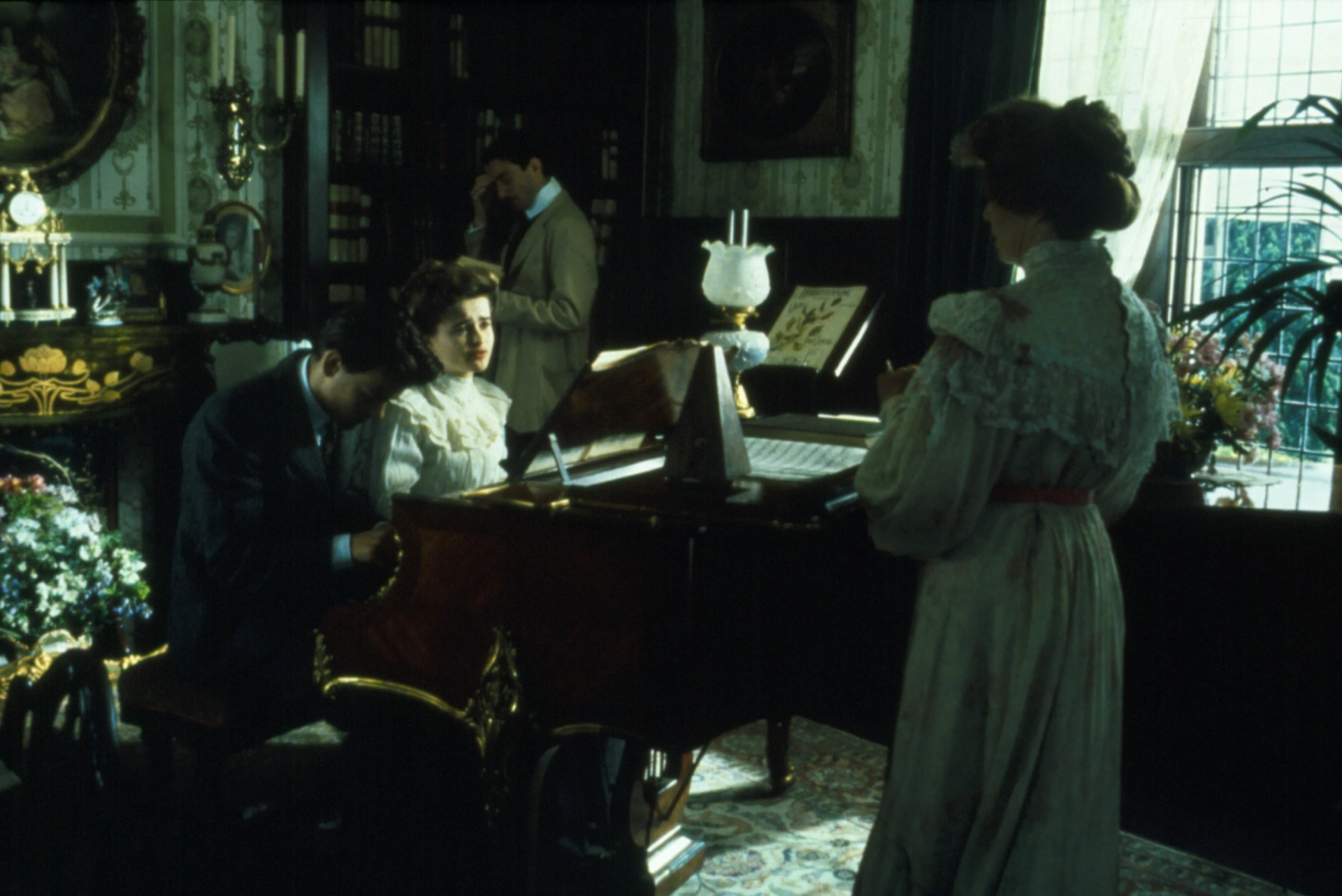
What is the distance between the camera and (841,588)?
2268 millimetres

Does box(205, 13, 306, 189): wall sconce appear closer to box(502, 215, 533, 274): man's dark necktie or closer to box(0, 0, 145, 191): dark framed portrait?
box(0, 0, 145, 191): dark framed portrait

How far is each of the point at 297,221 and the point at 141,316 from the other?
2.32 ft

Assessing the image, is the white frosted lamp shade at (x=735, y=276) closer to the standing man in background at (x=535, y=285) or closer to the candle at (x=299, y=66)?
the standing man in background at (x=535, y=285)

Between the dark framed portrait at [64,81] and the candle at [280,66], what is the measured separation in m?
0.47

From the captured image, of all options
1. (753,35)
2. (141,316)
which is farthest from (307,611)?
(753,35)

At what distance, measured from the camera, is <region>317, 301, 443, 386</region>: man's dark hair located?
7.29 feet

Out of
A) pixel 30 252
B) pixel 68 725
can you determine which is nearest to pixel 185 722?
pixel 68 725

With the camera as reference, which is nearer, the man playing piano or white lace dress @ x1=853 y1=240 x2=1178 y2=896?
white lace dress @ x1=853 y1=240 x2=1178 y2=896

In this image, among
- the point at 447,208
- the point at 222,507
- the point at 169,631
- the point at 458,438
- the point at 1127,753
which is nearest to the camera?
the point at 222,507

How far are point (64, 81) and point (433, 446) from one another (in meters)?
2.47

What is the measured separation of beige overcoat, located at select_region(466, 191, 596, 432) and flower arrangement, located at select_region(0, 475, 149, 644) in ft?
4.56

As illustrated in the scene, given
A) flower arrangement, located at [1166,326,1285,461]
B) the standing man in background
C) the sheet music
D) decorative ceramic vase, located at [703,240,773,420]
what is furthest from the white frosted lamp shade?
flower arrangement, located at [1166,326,1285,461]

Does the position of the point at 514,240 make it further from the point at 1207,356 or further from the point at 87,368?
the point at 1207,356

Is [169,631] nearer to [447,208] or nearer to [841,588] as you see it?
[841,588]
